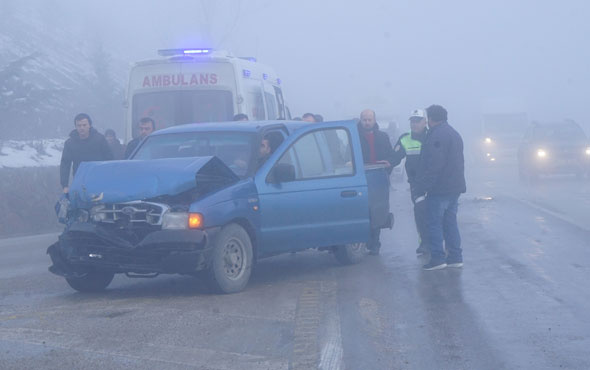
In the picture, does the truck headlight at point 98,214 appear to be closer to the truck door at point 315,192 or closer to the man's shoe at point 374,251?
the truck door at point 315,192

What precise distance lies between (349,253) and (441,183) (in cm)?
137

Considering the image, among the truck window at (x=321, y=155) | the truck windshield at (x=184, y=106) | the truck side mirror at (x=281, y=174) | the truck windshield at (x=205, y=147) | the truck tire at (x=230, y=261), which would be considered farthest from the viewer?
the truck windshield at (x=184, y=106)

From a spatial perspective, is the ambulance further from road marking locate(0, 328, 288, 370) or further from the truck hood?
road marking locate(0, 328, 288, 370)

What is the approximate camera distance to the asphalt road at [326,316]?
21.1ft

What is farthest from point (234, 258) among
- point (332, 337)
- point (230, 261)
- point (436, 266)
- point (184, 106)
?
point (184, 106)

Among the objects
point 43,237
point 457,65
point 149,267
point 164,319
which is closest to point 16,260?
point 43,237

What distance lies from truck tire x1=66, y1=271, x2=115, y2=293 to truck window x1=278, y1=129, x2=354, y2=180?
218 cm

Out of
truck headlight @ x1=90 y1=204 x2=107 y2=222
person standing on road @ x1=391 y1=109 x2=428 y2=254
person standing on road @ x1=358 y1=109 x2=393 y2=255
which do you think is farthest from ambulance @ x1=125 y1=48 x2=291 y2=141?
truck headlight @ x1=90 y1=204 x2=107 y2=222

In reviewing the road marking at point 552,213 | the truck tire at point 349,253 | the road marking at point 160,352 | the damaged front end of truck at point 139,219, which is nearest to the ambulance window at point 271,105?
the road marking at point 552,213

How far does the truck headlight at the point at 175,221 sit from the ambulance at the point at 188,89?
706 centimetres

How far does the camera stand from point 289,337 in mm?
7086

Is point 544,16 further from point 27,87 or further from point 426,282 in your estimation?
point 426,282

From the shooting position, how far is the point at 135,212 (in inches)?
341

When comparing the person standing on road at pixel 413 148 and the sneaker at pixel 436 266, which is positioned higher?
the person standing on road at pixel 413 148
